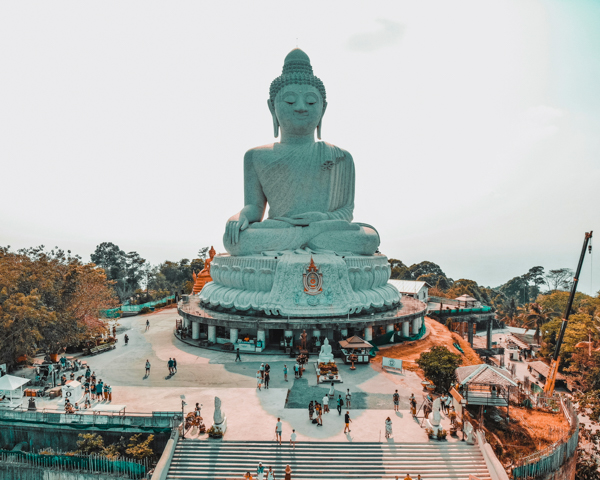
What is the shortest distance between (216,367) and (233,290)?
245 inches

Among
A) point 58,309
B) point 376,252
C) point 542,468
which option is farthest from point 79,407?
point 376,252

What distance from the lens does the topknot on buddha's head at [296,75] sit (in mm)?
26297

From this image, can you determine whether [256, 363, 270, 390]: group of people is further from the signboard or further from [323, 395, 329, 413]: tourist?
the signboard

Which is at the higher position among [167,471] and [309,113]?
[309,113]

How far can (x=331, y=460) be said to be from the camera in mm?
11594

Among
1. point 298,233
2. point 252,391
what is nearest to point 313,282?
point 298,233

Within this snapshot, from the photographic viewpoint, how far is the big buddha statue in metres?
22.1

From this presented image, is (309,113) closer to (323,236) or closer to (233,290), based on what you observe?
(323,236)

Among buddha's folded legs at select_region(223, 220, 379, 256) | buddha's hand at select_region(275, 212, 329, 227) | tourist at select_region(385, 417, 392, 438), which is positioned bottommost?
tourist at select_region(385, 417, 392, 438)

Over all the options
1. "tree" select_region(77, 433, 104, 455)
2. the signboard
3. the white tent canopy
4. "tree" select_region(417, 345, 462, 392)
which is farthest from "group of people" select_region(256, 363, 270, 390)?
the white tent canopy

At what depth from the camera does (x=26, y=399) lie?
50.5 feet

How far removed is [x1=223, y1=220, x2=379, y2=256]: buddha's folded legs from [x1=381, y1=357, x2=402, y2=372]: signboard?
795 cm

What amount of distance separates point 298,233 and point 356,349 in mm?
8047

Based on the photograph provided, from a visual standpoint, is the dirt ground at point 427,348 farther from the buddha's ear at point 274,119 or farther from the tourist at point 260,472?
the buddha's ear at point 274,119
